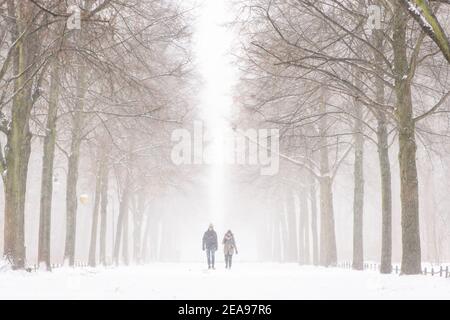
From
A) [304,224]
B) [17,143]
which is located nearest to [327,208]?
[17,143]

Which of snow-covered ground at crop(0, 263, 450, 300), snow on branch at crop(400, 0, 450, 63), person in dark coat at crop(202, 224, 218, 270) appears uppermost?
snow on branch at crop(400, 0, 450, 63)

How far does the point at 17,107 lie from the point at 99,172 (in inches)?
456

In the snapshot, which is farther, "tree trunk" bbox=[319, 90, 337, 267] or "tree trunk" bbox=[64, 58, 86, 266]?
"tree trunk" bbox=[319, 90, 337, 267]

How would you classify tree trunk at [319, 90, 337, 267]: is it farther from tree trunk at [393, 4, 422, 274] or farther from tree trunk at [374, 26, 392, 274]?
tree trunk at [393, 4, 422, 274]

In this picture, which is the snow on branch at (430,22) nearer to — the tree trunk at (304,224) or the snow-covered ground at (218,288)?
the snow-covered ground at (218,288)

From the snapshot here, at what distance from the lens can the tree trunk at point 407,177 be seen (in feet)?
41.2

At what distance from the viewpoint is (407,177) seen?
12711 mm

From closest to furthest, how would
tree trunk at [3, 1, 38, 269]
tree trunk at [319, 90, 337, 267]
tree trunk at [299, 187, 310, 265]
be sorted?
tree trunk at [3, 1, 38, 269] < tree trunk at [319, 90, 337, 267] < tree trunk at [299, 187, 310, 265]

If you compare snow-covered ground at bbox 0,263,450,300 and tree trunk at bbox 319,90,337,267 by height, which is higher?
tree trunk at bbox 319,90,337,267

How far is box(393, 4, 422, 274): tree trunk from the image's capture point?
41.2 ft

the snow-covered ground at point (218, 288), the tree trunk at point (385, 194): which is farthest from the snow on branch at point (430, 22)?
the tree trunk at point (385, 194)

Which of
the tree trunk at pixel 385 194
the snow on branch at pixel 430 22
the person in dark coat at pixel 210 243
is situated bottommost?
the person in dark coat at pixel 210 243

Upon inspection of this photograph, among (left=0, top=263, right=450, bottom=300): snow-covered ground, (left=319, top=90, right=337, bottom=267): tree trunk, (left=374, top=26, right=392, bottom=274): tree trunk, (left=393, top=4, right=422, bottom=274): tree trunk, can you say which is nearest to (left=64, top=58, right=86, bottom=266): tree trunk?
(left=0, top=263, right=450, bottom=300): snow-covered ground

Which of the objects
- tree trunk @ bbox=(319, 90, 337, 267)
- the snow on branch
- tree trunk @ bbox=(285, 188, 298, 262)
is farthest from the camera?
tree trunk @ bbox=(285, 188, 298, 262)
